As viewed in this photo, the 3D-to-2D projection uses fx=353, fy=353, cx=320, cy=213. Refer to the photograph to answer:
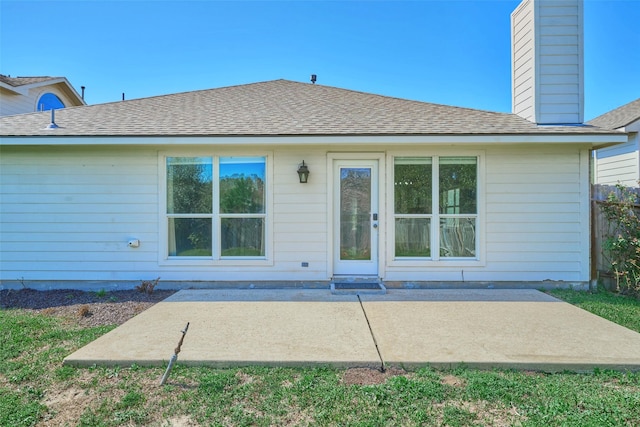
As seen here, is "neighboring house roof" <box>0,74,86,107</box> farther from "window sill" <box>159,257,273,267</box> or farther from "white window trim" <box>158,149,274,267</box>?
"window sill" <box>159,257,273,267</box>

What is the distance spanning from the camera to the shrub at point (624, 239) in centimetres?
554

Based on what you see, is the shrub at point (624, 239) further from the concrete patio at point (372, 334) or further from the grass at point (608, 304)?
the concrete patio at point (372, 334)

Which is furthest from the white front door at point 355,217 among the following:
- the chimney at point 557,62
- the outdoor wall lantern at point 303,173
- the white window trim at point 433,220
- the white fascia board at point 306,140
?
the chimney at point 557,62

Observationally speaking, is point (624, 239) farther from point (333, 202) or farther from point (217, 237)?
point (217, 237)

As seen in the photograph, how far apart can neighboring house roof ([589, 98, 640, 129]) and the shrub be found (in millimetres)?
5877

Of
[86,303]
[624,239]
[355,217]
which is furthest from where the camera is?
[355,217]

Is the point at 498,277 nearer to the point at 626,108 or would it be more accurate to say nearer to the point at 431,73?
the point at 431,73

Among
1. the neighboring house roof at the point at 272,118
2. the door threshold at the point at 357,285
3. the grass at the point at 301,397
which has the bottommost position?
the grass at the point at 301,397

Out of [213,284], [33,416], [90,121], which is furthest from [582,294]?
[90,121]

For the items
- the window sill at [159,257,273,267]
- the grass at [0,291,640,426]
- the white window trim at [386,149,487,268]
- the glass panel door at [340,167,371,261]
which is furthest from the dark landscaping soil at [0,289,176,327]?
the white window trim at [386,149,487,268]

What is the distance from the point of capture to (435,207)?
20.0ft

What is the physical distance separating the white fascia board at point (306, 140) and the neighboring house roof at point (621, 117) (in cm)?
620

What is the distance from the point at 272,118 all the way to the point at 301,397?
506 cm

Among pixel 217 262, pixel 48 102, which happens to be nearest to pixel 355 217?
pixel 217 262
